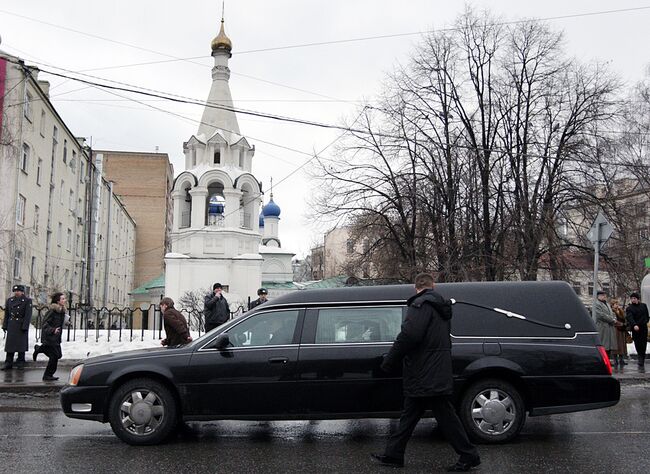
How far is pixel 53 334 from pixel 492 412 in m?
8.69

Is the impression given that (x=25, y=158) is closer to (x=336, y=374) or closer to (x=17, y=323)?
(x=17, y=323)

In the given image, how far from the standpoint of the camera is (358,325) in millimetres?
7809

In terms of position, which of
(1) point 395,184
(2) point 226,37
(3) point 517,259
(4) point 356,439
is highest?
(2) point 226,37

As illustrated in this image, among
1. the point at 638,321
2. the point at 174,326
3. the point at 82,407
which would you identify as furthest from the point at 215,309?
the point at 638,321

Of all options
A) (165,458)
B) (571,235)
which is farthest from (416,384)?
(571,235)

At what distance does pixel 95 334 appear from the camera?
19.6 meters

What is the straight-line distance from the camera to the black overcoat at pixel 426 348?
250 inches

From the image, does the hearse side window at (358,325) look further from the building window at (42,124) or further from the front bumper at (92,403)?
the building window at (42,124)

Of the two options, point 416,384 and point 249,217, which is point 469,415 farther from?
point 249,217

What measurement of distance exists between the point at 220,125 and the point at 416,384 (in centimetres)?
3691

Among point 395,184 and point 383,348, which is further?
point 395,184

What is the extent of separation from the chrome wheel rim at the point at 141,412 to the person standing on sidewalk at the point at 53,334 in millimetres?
6021

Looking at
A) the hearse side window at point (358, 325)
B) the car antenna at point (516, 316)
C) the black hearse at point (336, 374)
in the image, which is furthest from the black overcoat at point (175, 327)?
the car antenna at point (516, 316)

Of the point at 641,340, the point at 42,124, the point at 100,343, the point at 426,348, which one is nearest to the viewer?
the point at 426,348
